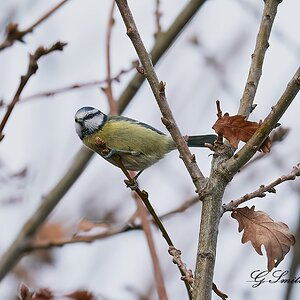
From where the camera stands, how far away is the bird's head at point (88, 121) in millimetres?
3145

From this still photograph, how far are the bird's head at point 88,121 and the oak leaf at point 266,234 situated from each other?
146 centimetres

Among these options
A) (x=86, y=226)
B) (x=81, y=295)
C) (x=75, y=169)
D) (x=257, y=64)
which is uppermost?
(x=75, y=169)

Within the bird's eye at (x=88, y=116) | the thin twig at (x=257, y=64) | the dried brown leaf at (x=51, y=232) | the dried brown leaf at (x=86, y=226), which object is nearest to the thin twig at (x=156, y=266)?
the dried brown leaf at (x=86, y=226)

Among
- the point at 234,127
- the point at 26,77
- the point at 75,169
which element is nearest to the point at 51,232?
the point at 75,169

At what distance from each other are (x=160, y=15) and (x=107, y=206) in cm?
254

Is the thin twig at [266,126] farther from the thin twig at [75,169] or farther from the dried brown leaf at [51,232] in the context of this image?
the dried brown leaf at [51,232]

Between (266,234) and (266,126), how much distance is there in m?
0.37

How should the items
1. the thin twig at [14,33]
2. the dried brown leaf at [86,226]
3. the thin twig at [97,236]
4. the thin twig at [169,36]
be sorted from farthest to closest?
the thin twig at [169,36], the thin twig at [97,236], the dried brown leaf at [86,226], the thin twig at [14,33]

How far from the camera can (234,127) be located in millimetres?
1641

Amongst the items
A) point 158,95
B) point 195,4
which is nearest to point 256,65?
point 158,95

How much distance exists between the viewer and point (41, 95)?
7.97 feet

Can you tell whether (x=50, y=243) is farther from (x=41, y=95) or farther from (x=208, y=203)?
(x=208, y=203)

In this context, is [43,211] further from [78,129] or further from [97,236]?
[78,129]

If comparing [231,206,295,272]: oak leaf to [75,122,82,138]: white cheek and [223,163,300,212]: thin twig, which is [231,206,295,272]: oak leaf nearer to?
[223,163,300,212]: thin twig
